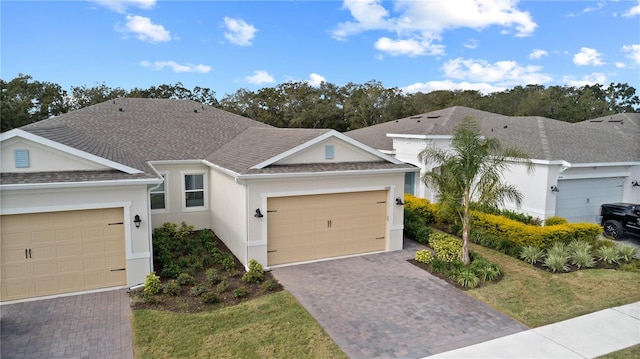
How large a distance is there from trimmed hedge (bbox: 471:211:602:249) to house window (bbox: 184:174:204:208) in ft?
36.8

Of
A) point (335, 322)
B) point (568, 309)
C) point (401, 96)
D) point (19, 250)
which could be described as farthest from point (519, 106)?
point (19, 250)

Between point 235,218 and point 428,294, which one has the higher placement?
point 235,218

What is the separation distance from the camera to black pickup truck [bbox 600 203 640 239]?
1545 centimetres

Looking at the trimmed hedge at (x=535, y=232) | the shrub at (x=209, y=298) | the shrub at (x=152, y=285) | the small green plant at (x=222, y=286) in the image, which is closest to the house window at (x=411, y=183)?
the trimmed hedge at (x=535, y=232)

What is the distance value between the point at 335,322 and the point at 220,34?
51.8 ft

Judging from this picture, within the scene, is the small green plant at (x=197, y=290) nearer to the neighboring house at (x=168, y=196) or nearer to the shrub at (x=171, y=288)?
the shrub at (x=171, y=288)

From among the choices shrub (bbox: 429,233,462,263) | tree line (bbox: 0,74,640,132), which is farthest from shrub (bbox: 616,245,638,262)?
tree line (bbox: 0,74,640,132)

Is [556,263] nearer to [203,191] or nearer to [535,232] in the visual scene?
[535,232]

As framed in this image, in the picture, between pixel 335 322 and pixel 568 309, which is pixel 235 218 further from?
pixel 568 309

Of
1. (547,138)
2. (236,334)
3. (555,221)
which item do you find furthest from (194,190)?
(547,138)

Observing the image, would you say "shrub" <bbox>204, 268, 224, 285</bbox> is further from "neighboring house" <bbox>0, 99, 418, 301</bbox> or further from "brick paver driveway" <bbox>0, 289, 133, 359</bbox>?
"brick paver driveway" <bbox>0, 289, 133, 359</bbox>

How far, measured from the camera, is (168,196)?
1602 centimetres

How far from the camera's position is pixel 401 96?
51.9 m

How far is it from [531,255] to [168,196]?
1338 centimetres
